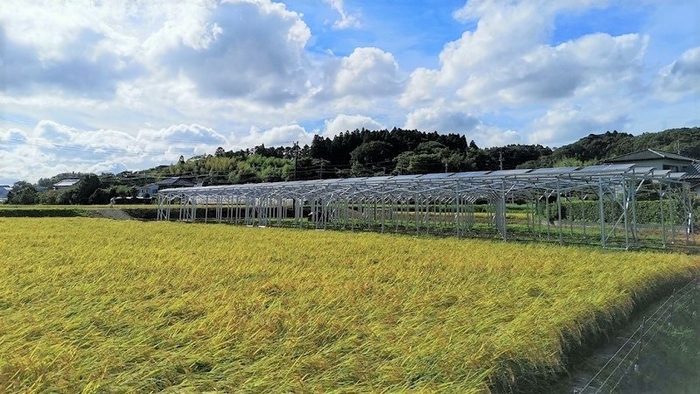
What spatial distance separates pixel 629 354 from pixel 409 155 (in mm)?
45688

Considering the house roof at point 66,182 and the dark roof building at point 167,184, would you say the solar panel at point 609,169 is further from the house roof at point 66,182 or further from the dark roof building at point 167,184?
the house roof at point 66,182

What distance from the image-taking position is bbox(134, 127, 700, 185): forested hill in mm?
45156

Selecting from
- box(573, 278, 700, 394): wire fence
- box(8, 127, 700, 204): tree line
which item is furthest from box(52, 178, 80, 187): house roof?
box(573, 278, 700, 394): wire fence

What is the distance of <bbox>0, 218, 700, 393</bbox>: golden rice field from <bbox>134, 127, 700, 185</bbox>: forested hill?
35.3 m

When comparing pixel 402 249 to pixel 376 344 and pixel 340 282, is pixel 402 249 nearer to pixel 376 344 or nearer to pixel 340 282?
pixel 340 282

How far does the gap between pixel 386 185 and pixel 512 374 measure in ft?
47.8

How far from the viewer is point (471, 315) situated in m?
4.19

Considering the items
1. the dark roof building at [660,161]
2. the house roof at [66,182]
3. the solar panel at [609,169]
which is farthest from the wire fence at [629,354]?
the house roof at [66,182]

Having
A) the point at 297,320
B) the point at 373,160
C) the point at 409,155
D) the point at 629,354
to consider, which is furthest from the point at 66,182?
the point at 629,354

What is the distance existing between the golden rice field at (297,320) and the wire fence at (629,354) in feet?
0.87

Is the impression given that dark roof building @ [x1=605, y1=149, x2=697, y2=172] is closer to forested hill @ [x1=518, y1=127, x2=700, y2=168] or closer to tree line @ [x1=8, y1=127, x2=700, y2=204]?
tree line @ [x1=8, y1=127, x2=700, y2=204]

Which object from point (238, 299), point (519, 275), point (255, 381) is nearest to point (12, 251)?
point (238, 299)

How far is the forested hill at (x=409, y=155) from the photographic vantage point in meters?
45.2

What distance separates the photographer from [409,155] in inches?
1944
